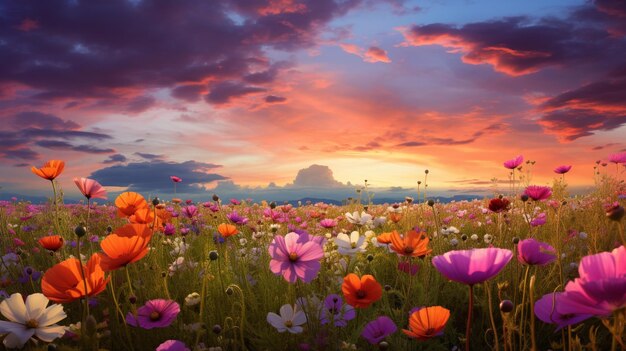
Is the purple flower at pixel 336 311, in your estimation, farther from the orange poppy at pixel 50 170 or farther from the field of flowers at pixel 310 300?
the orange poppy at pixel 50 170

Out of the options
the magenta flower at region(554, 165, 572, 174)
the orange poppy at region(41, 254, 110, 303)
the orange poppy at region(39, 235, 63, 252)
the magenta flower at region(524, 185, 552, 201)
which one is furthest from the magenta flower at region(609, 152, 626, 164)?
the orange poppy at region(39, 235, 63, 252)

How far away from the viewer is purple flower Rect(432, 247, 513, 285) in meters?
1.17

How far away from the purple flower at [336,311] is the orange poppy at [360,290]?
15cm

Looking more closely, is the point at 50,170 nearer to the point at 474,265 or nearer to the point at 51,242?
the point at 51,242

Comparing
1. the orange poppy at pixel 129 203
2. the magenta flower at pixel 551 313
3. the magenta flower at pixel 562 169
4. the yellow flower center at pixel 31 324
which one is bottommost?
the yellow flower center at pixel 31 324

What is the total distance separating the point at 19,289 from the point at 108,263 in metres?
1.90

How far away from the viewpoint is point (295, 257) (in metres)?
1.85

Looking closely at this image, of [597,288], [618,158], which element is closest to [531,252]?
[597,288]

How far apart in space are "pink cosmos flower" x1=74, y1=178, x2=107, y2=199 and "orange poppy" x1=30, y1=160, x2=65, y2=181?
22 cm

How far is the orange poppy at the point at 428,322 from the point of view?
4.98 ft

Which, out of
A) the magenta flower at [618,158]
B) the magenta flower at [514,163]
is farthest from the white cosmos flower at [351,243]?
the magenta flower at [618,158]

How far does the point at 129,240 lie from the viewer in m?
1.69

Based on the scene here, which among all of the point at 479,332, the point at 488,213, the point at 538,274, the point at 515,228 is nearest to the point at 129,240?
the point at 479,332

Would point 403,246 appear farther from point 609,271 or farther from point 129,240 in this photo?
point 129,240
